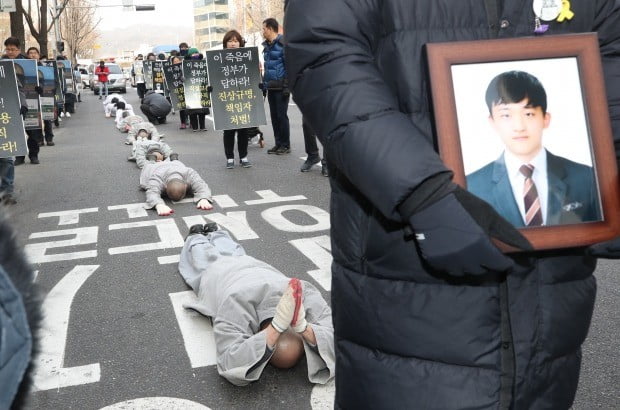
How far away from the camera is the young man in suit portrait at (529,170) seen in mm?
1519

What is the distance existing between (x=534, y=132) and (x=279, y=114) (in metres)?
9.43

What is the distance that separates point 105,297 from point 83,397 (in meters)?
1.56

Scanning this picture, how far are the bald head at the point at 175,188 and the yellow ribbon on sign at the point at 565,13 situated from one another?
6.38 meters

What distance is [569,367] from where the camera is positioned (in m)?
1.68

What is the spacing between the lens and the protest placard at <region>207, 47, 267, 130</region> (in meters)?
10.7

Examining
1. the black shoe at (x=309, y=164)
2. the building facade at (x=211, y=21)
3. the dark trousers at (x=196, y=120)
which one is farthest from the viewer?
the building facade at (x=211, y=21)

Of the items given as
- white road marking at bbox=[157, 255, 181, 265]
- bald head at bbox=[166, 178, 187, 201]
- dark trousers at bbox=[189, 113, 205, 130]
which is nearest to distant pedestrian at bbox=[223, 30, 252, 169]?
bald head at bbox=[166, 178, 187, 201]

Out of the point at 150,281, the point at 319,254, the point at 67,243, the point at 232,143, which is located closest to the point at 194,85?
the point at 232,143

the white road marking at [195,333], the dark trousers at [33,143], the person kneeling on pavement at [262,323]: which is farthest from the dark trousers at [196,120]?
the person kneeling on pavement at [262,323]

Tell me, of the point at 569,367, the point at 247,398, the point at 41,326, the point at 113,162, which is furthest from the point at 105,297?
the point at 113,162

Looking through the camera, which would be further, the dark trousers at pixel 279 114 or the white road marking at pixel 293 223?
the dark trousers at pixel 279 114

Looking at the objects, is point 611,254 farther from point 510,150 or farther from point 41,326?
point 41,326

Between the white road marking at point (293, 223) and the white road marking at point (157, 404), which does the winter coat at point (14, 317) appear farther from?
the white road marking at point (293, 223)

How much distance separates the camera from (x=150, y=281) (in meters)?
5.19
